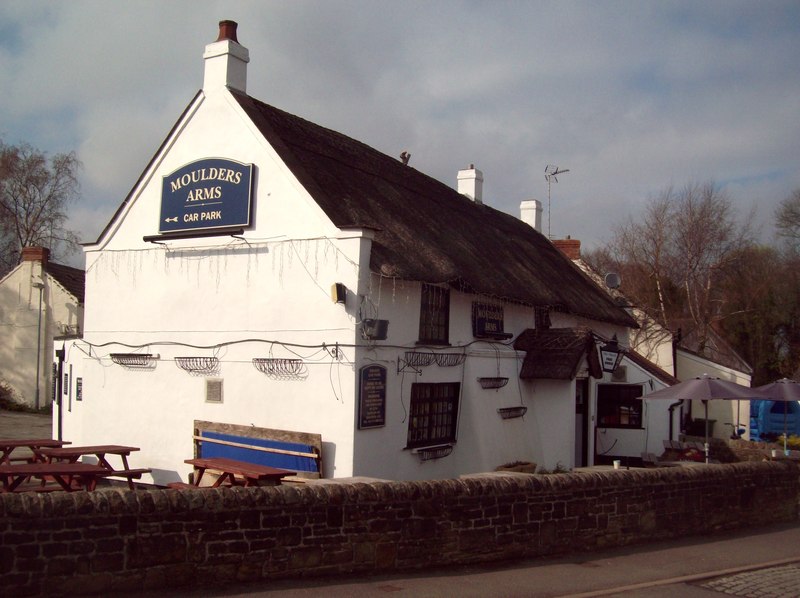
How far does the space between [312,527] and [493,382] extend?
26.2ft

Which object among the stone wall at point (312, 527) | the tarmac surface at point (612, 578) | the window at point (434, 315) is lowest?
the tarmac surface at point (612, 578)

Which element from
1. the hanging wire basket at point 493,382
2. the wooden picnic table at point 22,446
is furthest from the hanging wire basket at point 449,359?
the wooden picnic table at point 22,446

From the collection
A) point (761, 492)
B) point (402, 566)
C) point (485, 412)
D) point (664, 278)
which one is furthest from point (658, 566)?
point (664, 278)

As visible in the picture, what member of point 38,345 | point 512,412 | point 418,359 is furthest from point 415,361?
point 38,345

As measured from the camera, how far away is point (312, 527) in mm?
7961

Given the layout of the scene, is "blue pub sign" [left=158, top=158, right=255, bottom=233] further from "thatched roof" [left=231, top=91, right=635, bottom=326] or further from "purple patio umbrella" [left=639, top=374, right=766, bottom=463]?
"purple patio umbrella" [left=639, top=374, right=766, bottom=463]

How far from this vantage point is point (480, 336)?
1502 cm

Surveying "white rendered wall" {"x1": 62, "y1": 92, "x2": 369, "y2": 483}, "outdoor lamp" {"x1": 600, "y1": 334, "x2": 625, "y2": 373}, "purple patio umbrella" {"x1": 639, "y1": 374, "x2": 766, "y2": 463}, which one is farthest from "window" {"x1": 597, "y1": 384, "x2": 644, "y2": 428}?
"white rendered wall" {"x1": 62, "y1": 92, "x2": 369, "y2": 483}

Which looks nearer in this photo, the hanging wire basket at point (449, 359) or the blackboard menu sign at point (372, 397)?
the blackboard menu sign at point (372, 397)

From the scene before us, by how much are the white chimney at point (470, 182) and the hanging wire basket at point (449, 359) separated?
9.44 meters

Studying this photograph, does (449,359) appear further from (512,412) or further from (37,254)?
(37,254)

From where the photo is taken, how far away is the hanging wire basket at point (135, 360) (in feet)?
46.5

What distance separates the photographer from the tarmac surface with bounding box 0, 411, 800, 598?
7.73 metres

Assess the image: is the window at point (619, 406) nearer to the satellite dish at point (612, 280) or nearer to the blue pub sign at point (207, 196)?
the satellite dish at point (612, 280)
